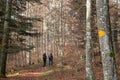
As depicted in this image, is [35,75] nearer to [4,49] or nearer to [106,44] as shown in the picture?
[4,49]

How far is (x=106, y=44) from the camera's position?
7547 mm

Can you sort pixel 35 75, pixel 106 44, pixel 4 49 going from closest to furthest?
pixel 106 44 → pixel 4 49 → pixel 35 75

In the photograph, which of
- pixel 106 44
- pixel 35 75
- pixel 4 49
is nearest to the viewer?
pixel 106 44

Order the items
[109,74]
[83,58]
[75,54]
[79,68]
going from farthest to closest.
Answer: [75,54] < [83,58] < [79,68] < [109,74]

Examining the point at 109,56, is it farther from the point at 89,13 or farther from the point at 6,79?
the point at 6,79


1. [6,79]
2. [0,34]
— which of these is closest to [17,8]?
[0,34]

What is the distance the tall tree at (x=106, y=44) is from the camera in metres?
7.48

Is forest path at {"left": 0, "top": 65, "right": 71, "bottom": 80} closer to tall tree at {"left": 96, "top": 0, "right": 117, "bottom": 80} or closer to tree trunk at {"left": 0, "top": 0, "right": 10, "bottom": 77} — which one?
tree trunk at {"left": 0, "top": 0, "right": 10, "bottom": 77}

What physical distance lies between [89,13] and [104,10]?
22.5ft

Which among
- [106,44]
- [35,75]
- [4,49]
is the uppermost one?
[106,44]

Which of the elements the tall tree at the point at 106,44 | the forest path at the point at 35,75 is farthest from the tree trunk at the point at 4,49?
the tall tree at the point at 106,44

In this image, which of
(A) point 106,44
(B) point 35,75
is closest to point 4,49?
(B) point 35,75

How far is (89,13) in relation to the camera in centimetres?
1452

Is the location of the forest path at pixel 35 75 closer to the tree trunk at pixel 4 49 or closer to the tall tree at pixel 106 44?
the tree trunk at pixel 4 49
